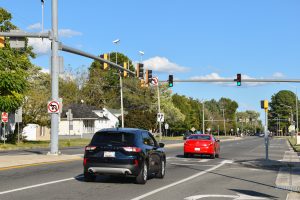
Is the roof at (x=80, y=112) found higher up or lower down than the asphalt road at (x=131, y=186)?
higher up

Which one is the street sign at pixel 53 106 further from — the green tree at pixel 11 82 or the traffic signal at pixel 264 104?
the green tree at pixel 11 82

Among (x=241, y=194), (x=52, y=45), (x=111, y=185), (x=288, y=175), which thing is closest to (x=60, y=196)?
(x=111, y=185)

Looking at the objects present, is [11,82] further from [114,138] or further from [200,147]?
[114,138]

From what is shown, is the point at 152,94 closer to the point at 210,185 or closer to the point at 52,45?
the point at 52,45

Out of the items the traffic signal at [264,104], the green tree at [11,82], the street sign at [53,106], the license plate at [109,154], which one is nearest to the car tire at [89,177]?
the license plate at [109,154]

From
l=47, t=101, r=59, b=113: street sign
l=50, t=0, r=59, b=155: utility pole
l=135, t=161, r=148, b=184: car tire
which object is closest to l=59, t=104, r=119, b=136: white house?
l=50, t=0, r=59, b=155: utility pole

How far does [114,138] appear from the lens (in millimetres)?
14445

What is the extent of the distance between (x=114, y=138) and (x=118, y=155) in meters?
0.65

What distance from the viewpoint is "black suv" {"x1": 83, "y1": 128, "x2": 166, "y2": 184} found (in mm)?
13938

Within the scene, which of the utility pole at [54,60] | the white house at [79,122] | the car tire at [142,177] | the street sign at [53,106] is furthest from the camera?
the white house at [79,122]

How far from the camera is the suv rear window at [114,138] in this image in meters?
14.3

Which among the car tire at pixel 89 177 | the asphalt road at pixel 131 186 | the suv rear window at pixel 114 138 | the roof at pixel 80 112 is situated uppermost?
the roof at pixel 80 112

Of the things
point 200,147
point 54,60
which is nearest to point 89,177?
point 54,60

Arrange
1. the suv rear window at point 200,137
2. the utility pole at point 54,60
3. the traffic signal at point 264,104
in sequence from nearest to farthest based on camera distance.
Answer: the traffic signal at point 264,104, the utility pole at point 54,60, the suv rear window at point 200,137
